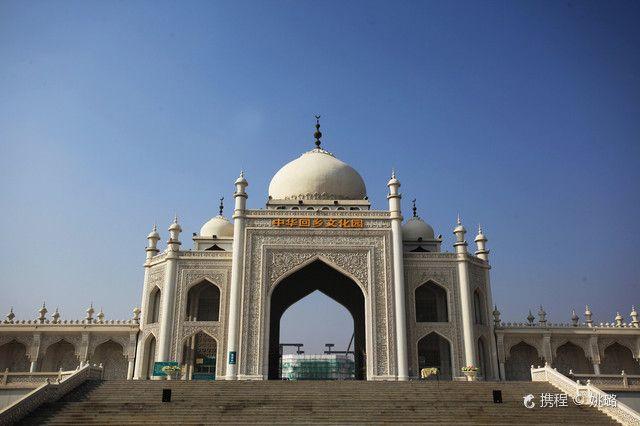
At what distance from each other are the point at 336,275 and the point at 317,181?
3900 millimetres

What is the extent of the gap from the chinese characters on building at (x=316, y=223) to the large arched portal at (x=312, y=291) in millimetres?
2653

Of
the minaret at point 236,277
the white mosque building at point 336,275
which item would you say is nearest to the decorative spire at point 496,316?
the white mosque building at point 336,275

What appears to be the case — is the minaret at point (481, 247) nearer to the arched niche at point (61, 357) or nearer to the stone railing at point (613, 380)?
the stone railing at point (613, 380)

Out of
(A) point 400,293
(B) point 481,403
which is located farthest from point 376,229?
(B) point 481,403

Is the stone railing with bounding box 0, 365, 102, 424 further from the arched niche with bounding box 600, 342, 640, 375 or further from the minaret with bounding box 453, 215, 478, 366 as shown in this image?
the arched niche with bounding box 600, 342, 640, 375

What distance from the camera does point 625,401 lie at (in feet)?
55.2

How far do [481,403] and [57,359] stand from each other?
51.1ft

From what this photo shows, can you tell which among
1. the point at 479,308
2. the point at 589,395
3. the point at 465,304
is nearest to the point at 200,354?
the point at 465,304

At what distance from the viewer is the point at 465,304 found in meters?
20.1

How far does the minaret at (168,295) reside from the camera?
1928cm

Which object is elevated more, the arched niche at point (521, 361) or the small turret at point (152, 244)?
the small turret at point (152, 244)

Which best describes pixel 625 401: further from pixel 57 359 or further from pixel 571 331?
pixel 57 359

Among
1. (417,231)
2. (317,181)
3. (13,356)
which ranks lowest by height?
(13,356)

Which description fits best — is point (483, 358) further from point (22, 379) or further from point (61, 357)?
point (61, 357)
